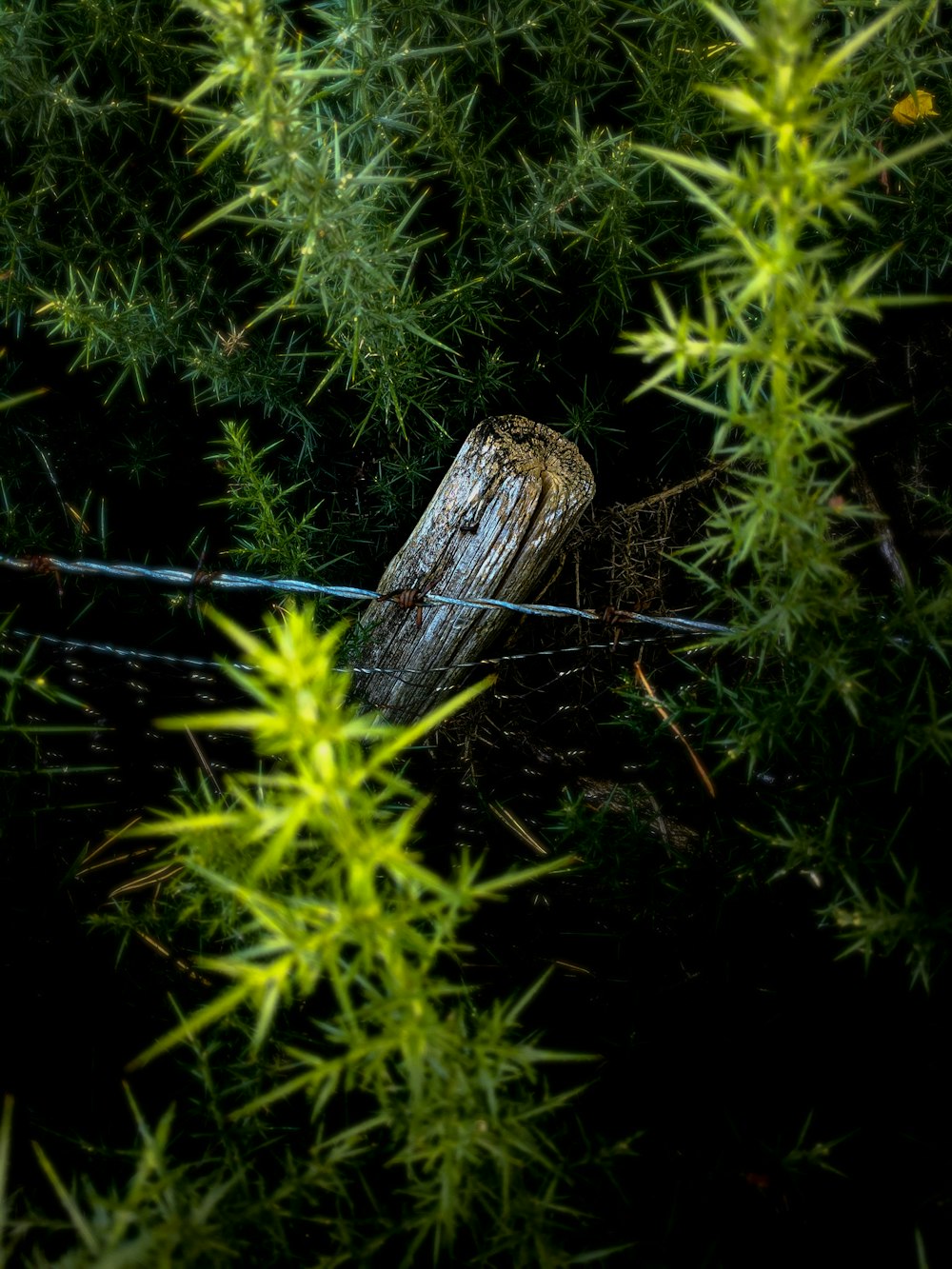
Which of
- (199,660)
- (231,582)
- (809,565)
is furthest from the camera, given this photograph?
(199,660)

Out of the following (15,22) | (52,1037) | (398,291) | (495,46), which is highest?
(495,46)

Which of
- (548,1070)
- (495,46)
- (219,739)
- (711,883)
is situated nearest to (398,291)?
(495,46)

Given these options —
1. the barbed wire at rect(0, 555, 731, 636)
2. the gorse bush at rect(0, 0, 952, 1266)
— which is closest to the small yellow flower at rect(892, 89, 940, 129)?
the gorse bush at rect(0, 0, 952, 1266)

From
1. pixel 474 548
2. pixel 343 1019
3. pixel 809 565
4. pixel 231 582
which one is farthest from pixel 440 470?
pixel 343 1019

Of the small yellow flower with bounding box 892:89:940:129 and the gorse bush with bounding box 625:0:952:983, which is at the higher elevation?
the small yellow flower with bounding box 892:89:940:129

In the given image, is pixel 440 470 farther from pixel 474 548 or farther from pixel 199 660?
pixel 199 660

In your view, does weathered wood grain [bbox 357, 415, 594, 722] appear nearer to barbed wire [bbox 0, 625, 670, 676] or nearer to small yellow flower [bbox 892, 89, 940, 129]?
barbed wire [bbox 0, 625, 670, 676]

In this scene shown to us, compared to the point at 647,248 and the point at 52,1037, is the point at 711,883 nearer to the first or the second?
the point at 52,1037
